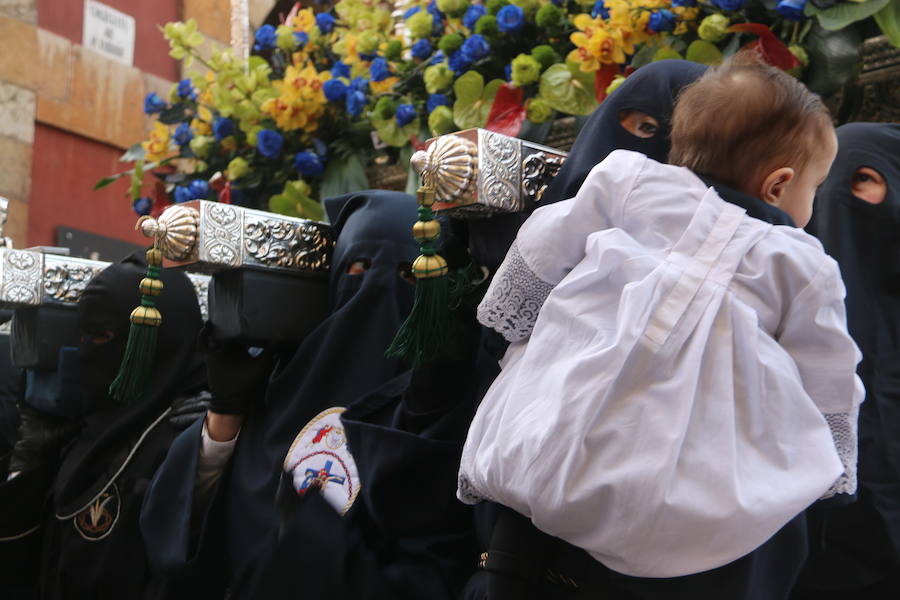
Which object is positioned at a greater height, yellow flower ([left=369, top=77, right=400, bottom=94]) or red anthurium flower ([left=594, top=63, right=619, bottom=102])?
yellow flower ([left=369, top=77, right=400, bottom=94])

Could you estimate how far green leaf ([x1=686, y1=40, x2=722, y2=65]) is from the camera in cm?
275

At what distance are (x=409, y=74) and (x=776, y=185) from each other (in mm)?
1950

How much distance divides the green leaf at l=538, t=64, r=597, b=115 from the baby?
115cm

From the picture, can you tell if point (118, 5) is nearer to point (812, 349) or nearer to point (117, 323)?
point (117, 323)

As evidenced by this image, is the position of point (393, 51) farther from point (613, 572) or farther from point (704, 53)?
point (613, 572)

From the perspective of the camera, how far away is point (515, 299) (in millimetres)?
1858

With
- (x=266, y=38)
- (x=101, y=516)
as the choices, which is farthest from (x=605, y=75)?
(x=101, y=516)

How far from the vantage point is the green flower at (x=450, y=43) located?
3.33m

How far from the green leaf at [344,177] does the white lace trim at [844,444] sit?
2.18 m

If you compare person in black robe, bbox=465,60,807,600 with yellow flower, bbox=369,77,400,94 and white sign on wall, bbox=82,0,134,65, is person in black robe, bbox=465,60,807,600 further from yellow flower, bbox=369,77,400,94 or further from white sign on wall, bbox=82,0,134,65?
white sign on wall, bbox=82,0,134,65

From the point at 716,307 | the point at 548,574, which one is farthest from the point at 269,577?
the point at 716,307

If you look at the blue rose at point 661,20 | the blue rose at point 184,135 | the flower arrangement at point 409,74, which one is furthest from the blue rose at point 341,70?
the blue rose at point 661,20

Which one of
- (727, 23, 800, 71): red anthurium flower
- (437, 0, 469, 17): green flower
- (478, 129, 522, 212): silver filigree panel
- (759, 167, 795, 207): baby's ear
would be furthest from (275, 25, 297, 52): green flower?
(759, 167, 795, 207): baby's ear

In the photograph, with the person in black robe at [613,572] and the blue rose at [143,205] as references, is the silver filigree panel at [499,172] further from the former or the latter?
the blue rose at [143,205]
